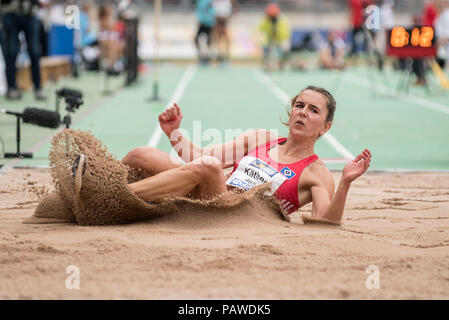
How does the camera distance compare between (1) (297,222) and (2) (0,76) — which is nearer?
(1) (297,222)

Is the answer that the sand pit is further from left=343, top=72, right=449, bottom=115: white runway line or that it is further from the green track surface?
left=343, top=72, right=449, bottom=115: white runway line

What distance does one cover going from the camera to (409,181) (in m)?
7.47

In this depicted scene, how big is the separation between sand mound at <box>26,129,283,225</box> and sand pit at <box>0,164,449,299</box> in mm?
63

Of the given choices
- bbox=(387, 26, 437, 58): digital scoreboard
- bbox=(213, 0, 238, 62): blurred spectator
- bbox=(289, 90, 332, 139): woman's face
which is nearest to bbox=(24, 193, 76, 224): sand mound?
bbox=(289, 90, 332, 139): woman's face

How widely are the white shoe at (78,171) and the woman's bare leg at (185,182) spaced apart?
33 cm

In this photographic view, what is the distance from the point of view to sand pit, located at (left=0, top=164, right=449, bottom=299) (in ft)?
12.4

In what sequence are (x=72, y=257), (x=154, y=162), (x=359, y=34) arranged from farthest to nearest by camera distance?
(x=359, y=34) → (x=154, y=162) → (x=72, y=257)

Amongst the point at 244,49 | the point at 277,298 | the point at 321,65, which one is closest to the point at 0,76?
the point at 277,298

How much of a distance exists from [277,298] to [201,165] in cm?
139

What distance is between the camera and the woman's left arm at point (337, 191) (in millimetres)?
4910

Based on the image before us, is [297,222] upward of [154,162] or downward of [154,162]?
downward

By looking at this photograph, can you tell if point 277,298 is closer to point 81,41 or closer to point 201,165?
point 201,165

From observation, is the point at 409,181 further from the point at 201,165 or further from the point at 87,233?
the point at 87,233
